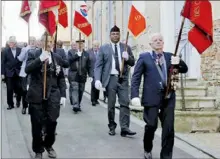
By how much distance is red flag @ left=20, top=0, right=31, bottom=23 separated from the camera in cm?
1222

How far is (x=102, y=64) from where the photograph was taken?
9242mm

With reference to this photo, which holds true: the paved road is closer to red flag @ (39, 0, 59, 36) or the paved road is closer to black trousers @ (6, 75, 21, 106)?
→ black trousers @ (6, 75, 21, 106)

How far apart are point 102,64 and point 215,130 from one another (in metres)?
3.19

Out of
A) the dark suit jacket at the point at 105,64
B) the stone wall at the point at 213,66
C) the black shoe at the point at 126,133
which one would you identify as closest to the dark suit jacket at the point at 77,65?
the stone wall at the point at 213,66

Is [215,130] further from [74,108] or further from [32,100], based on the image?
[32,100]

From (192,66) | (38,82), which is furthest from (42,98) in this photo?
(192,66)


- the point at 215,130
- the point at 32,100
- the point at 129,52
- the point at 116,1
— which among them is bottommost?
the point at 215,130

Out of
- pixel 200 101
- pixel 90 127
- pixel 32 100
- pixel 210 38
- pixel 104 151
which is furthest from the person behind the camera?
pixel 200 101

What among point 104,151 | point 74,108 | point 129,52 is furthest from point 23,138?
point 74,108

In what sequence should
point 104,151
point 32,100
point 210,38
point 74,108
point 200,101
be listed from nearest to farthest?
point 210,38 → point 32,100 → point 104,151 → point 200,101 → point 74,108

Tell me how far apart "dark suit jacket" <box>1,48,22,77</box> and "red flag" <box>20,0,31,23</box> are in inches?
42.2

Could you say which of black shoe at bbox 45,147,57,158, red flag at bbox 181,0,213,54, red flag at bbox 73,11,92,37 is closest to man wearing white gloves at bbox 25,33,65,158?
black shoe at bbox 45,147,57,158

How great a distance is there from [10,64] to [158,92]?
681 cm

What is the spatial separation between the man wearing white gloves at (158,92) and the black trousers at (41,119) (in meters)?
1.21
